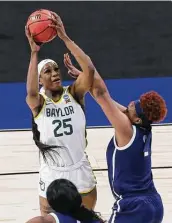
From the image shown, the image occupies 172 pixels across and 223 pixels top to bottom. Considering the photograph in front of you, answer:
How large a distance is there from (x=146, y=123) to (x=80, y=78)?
2.35 feet

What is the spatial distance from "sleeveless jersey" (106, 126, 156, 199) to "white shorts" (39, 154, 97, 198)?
0.61 metres

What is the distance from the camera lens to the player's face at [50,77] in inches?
172

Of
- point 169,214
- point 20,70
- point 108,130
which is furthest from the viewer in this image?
point 20,70

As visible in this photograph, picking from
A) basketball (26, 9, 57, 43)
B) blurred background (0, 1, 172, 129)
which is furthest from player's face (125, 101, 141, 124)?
blurred background (0, 1, 172, 129)

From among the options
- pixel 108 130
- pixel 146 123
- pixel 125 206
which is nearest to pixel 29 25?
pixel 146 123

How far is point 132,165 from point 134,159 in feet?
0.13

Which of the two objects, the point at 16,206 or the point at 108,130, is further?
the point at 108,130

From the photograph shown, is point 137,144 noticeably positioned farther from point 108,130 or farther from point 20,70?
point 20,70

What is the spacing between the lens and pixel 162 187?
20.3 ft

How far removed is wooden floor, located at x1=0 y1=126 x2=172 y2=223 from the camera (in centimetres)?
567

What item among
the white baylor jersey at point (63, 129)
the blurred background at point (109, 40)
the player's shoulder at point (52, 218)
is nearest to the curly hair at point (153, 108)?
the white baylor jersey at point (63, 129)

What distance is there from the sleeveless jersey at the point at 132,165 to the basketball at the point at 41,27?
1.02m

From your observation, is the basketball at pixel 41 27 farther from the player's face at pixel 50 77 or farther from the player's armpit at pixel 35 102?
the player's armpit at pixel 35 102

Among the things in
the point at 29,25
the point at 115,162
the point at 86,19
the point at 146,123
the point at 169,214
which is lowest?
the point at 169,214
